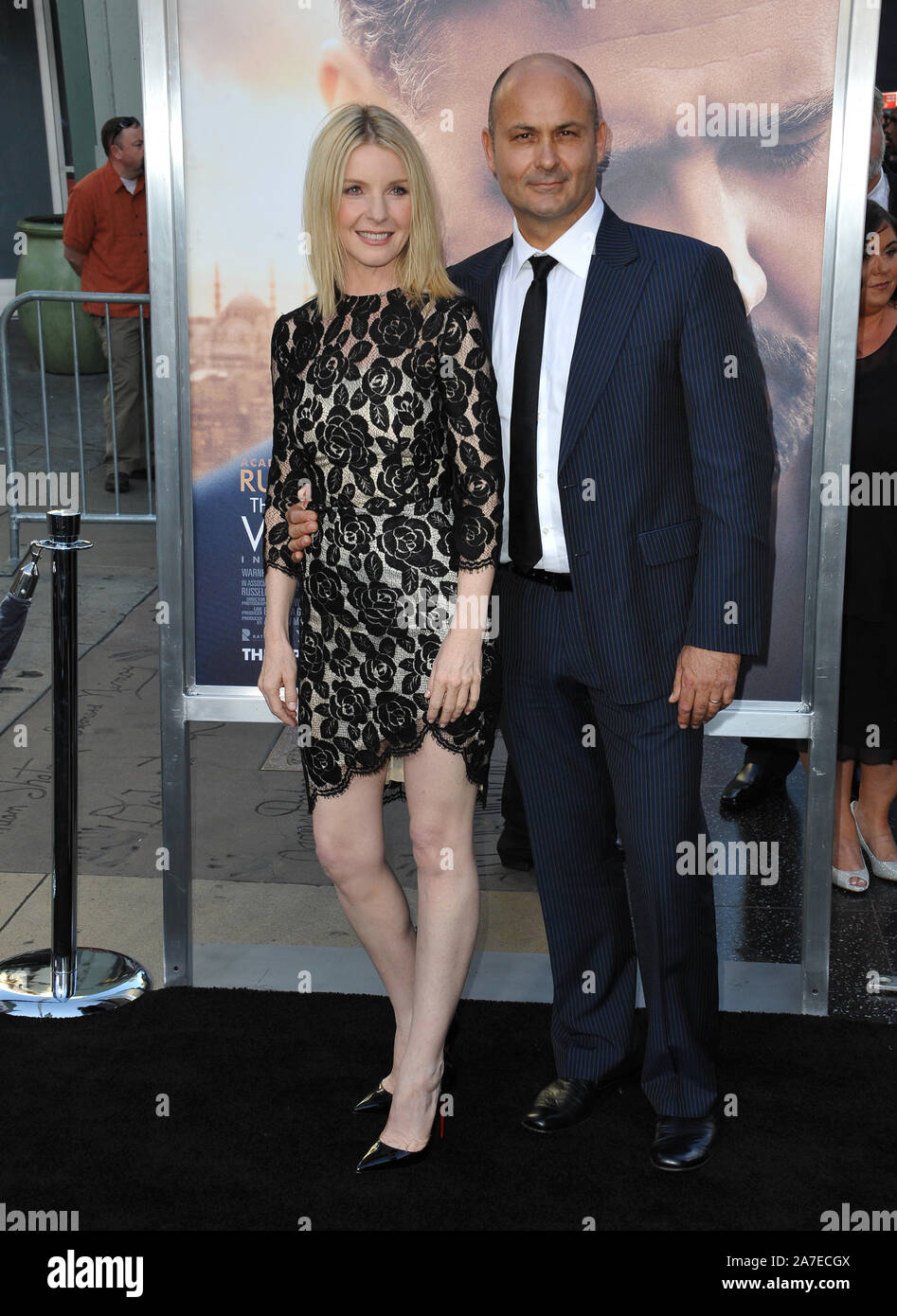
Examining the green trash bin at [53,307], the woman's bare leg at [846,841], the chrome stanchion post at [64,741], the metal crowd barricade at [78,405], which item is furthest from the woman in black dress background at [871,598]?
the green trash bin at [53,307]

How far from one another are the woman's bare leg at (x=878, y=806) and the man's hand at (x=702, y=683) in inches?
67.7

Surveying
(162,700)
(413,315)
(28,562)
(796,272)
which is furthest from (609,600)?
(28,562)

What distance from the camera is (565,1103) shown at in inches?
127

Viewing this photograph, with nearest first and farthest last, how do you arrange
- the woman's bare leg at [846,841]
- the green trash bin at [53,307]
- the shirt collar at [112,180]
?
the woman's bare leg at [846,841]
the shirt collar at [112,180]
the green trash bin at [53,307]

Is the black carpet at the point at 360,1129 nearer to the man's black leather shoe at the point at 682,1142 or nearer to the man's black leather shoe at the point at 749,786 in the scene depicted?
the man's black leather shoe at the point at 682,1142

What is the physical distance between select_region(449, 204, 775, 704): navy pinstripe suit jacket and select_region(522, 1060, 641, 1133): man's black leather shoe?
93 centimetres

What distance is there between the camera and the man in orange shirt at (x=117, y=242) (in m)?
8.52

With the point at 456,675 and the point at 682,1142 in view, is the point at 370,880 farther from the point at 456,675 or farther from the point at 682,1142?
the point at 682,1142

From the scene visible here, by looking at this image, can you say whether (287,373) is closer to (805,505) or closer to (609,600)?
(609,600)

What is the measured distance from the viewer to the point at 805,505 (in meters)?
3.43

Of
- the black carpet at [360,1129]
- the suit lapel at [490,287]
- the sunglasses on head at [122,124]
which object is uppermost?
the sunglasses on head at [122,124]

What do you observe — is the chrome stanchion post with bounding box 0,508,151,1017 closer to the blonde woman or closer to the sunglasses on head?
the blonde woman

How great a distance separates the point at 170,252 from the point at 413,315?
2.92ft

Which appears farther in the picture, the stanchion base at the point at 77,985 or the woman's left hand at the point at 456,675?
the stanchion base at the point at 77,985
